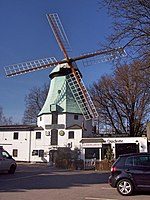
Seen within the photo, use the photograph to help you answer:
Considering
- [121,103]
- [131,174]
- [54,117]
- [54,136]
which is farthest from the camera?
[54,117]

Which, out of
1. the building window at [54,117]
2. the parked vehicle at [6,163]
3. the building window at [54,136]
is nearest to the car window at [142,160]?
the parked vehicle at [6,163]

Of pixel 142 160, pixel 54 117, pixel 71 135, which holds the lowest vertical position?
pixel 142 160

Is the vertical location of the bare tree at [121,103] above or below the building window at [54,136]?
above

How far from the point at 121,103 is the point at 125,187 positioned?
28375mm

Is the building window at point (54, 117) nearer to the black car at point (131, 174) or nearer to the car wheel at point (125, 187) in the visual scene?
the black car at point (131, 174)

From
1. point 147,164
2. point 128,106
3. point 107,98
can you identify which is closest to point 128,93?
point 128,106

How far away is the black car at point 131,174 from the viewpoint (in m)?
10.8

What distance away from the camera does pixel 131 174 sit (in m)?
11.0

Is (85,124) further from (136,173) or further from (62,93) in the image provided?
(136,173)

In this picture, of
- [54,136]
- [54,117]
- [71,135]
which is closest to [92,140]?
[71,135]

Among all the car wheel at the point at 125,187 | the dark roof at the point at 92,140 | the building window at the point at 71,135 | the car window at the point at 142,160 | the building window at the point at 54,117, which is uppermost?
the building window at the point at 54,117

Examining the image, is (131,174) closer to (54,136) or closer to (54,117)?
(54,136)

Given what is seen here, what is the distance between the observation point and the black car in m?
10.8

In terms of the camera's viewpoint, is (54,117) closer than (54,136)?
No
